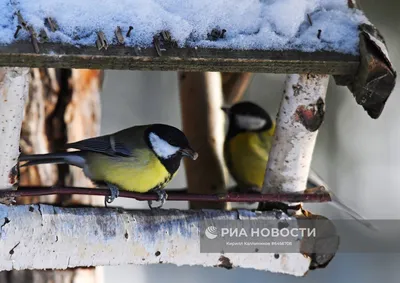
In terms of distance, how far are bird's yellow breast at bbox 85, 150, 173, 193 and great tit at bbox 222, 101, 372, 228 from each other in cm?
56

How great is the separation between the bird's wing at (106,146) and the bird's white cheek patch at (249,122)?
74 cm

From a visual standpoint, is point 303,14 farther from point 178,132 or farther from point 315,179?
point 315,179

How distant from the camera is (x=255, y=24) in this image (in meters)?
1.74

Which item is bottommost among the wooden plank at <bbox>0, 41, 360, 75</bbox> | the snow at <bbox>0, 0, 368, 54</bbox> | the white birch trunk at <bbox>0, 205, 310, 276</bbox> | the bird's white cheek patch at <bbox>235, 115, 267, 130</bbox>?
the white birch trunk at <bbox>0, 205, 310, 276</bbox>

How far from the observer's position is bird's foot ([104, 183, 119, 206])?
2026 millimetres

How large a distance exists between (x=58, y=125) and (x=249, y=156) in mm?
712

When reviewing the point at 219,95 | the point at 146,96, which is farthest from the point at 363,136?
the point at 219,95

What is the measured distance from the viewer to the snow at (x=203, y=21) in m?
1.63

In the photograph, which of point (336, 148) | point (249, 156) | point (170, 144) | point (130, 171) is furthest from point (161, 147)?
point (336, 148)

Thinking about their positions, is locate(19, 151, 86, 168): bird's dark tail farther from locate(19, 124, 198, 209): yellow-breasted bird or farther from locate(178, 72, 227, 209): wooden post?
locate(178, 72, 227, 209): wooden post

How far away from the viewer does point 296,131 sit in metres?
2.03

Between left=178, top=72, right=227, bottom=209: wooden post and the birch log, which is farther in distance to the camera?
left=178, top=72, right=227, bottom=209: wooden post

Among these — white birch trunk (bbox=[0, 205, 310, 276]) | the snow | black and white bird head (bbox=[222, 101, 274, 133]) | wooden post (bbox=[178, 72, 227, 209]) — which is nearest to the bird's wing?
white birch trunk (bbox=[0, 205, 310, 276])

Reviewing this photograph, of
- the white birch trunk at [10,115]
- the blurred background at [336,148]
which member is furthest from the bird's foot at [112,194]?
the blurred background at [336,148]
